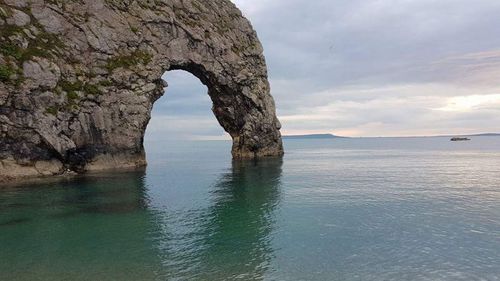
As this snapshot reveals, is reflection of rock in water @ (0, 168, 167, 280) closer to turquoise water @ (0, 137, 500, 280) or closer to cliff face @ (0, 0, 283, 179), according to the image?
turquoise water @ (0, 137, 500, 280)

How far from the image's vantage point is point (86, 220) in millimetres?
35188

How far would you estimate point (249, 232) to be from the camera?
31.2 metres

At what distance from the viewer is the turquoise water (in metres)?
22.6

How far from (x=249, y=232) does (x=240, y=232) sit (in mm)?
761

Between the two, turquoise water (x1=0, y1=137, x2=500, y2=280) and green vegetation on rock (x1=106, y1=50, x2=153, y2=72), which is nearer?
turquoise water (x1=0, y1=137, x2=500, y2=280)

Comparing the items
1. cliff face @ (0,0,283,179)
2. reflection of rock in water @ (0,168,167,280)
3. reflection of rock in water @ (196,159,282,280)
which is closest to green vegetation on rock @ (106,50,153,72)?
cliff face @ (0,0,283,179)

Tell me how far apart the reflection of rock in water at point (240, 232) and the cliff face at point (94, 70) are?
92.3 feet

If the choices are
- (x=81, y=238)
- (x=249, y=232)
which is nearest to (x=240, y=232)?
(x=249, y=232)

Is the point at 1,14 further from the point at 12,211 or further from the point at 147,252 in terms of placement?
the point at 147,252

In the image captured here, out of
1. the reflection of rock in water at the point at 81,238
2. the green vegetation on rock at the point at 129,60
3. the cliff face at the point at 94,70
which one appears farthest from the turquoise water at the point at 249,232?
the green vegetation on rock at the point at 129,60

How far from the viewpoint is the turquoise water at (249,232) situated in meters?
22.6

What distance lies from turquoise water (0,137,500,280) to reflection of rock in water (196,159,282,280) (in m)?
0.10

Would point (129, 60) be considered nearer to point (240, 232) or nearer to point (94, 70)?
point (94, 70)

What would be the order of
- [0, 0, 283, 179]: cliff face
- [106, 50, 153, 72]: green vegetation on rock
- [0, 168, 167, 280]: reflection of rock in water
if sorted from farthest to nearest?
1. [106, 50, 153, 72]: green vegetation on rock
2. [0, 0, 283, 179]: cliff face
3. [0, 168, 167, 280]: reflection of rock in water
